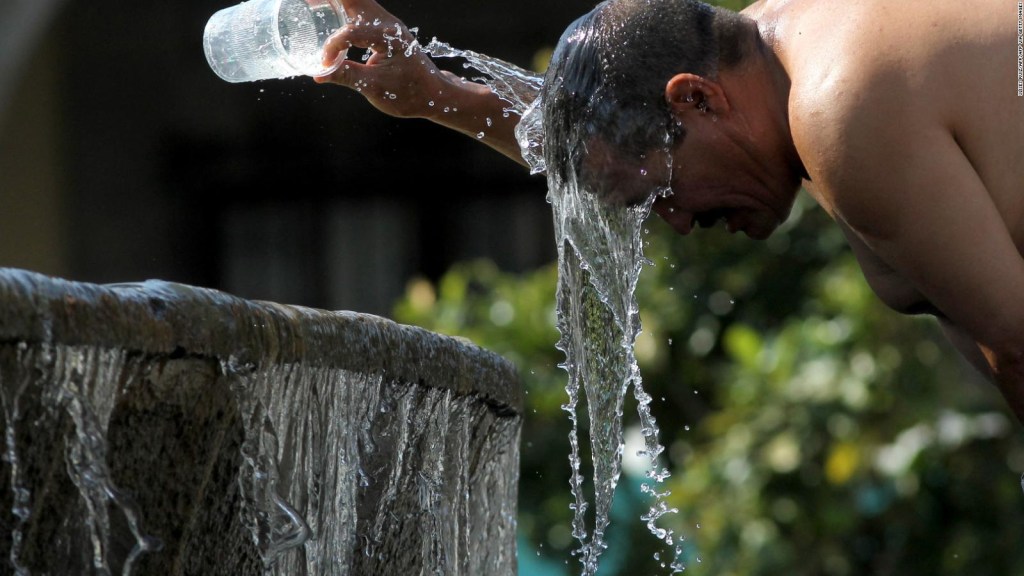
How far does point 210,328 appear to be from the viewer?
1.73 m

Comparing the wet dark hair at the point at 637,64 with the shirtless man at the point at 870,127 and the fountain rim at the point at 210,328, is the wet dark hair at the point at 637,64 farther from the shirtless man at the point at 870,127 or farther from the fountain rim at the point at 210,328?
the fountain rim at the point at 210,328

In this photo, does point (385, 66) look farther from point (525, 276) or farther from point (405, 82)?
point (525, 276)

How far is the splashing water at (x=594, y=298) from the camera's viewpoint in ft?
8.73

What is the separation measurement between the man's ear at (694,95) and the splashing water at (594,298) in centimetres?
24

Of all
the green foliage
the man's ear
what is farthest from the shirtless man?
the green foliage

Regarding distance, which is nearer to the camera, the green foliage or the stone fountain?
the stone fountain

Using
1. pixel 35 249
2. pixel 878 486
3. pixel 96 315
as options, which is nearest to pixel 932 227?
pixel 96 315

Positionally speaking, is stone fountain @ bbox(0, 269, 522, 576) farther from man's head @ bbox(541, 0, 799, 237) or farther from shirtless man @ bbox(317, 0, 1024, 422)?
shirtless man @ bbox(317, 0, 1024, 422)

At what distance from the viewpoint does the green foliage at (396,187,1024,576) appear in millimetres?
4504

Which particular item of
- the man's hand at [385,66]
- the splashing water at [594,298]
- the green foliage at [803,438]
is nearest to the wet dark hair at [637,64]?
the splashing water at [594,298]

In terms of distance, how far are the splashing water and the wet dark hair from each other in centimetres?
17

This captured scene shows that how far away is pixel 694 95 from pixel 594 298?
0.77 meters

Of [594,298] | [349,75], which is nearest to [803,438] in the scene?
[594,298]

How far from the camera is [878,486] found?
4574 millimetres
